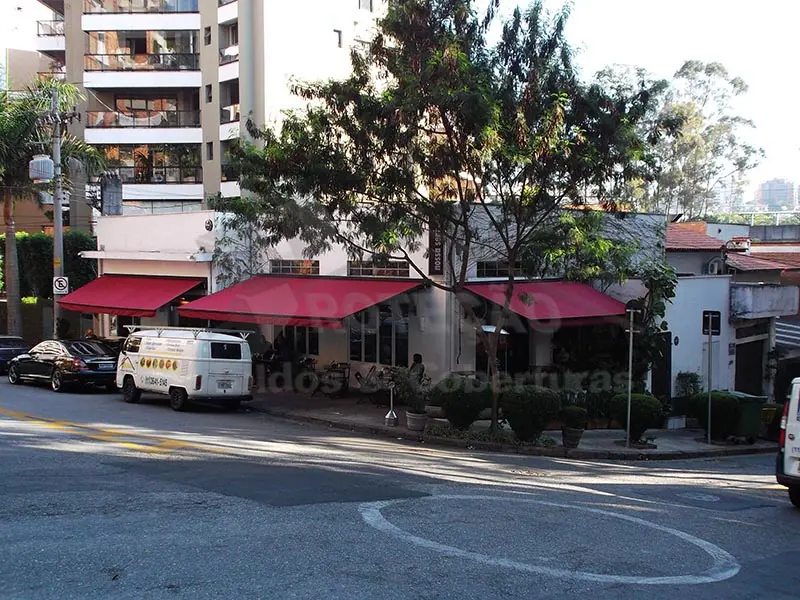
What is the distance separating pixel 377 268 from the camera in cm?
2264

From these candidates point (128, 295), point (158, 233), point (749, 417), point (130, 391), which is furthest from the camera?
point (158, 233)

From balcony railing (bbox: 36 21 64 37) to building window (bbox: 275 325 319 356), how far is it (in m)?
31.0

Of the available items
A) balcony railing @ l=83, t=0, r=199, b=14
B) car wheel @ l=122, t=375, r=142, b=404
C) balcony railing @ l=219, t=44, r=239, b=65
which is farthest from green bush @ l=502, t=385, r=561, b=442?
balcony railing @ l=83, t=0, r=199, b=14

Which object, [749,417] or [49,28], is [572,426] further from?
[49,28]

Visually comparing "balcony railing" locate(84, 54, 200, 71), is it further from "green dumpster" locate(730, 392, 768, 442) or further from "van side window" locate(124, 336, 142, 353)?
"green dumpster" locate(730, 392, 768, 442)

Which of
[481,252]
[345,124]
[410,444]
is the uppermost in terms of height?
[345,124]

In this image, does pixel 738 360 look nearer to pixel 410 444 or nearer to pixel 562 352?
pixel 562 352

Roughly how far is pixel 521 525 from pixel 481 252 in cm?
1282

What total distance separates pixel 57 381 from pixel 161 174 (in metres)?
20.2

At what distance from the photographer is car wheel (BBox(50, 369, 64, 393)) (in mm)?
23469

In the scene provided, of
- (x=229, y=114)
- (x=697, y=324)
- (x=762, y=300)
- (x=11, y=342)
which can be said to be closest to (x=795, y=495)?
(x=697, y=324)

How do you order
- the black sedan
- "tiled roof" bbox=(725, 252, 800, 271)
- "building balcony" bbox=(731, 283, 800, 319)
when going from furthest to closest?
1. "tiled roof" bbox=(725, 252, 800, 271)
2. "building balcony" bbox=(731, 283, 800, 319)
3. the black sedan

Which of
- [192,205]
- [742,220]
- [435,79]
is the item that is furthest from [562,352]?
[742,220]

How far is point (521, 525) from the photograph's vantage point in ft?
29.0
